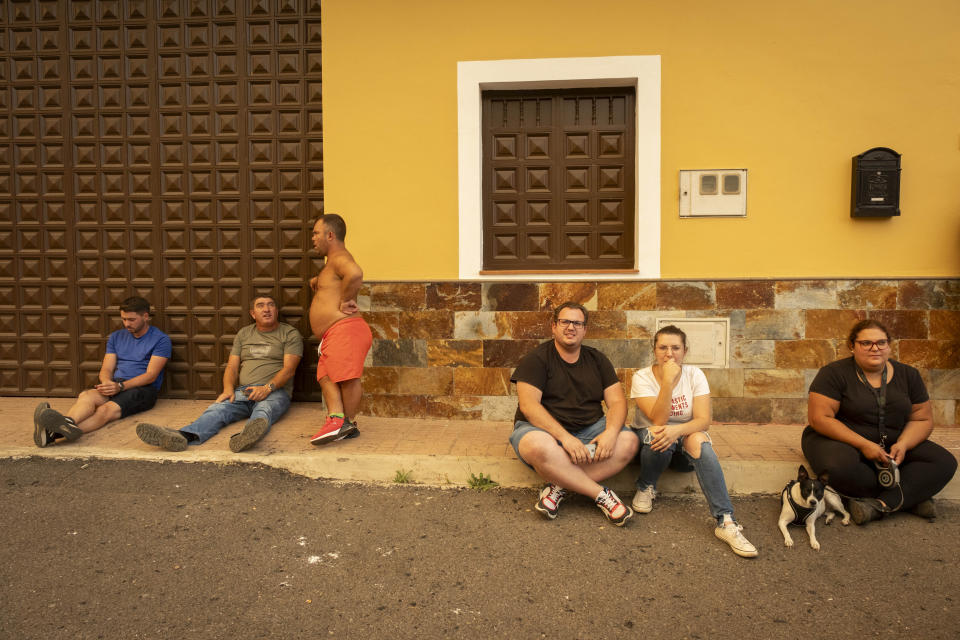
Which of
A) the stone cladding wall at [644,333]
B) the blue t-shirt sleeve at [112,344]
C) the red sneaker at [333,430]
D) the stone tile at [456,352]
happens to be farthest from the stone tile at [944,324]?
Answer: the blue t-shirt sleeve at [112,344]

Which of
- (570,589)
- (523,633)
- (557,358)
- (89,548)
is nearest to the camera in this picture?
(523,633)

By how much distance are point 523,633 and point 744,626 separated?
35.6 inches

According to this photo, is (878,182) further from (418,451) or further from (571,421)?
(418,451)

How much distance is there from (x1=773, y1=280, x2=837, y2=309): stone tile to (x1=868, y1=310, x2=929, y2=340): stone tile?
0.38 m

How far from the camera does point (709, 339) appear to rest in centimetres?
533

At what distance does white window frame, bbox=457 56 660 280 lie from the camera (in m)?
5.32

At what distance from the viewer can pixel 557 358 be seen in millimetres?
4129

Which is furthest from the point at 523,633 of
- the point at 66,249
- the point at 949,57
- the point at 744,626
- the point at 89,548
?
the point at 66,249

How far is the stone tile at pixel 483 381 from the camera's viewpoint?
5523 millimetres

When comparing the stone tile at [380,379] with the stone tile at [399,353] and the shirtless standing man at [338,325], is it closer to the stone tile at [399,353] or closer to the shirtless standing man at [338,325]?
the stone tile at [399,353]

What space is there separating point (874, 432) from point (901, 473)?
26cm

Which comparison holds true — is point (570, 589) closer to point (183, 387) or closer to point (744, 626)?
point (744, 626)

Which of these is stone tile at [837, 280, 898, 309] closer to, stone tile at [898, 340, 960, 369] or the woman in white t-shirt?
stone tile at [898, 340, 960, 369]

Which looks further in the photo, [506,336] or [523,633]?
[506,336]
